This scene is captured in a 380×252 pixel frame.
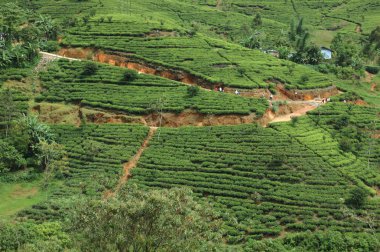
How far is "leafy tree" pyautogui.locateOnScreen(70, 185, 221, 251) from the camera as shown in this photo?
27.7 metres

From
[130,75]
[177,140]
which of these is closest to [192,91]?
[177,140]

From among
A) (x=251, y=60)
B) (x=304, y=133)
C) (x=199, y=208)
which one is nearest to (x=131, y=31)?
(x=251, y=60)

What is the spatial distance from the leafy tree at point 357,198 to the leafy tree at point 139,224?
19421 mm

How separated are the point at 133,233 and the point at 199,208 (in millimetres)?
4121

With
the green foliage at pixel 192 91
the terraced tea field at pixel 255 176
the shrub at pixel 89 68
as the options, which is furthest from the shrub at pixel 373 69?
the shrub at pixel 89 68

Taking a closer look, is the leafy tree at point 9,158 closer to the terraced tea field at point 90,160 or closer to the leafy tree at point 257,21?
the terraced tea field at point 90,160

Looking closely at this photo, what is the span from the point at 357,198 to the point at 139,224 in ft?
75.6

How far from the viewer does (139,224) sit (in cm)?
2800

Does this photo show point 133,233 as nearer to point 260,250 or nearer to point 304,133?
point 260,250

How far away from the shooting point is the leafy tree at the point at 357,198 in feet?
145

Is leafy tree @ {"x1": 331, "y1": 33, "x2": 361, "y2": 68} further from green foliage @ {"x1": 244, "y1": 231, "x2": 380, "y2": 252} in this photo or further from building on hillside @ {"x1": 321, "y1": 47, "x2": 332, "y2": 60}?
green foliage @ {"x1": 244, "y1": 231, "x2": 380, "y2": 252}

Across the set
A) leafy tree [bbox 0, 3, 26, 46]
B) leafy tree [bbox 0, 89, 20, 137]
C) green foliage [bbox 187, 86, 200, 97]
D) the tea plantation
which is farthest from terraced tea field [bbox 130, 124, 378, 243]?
leafy tree [bbox 0, 3, 26, 46]

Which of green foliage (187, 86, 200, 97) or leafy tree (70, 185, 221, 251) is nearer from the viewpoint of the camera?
leafy tree (70, 185, 221, 251)

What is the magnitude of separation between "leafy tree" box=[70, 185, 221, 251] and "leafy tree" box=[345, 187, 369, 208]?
765 inches
